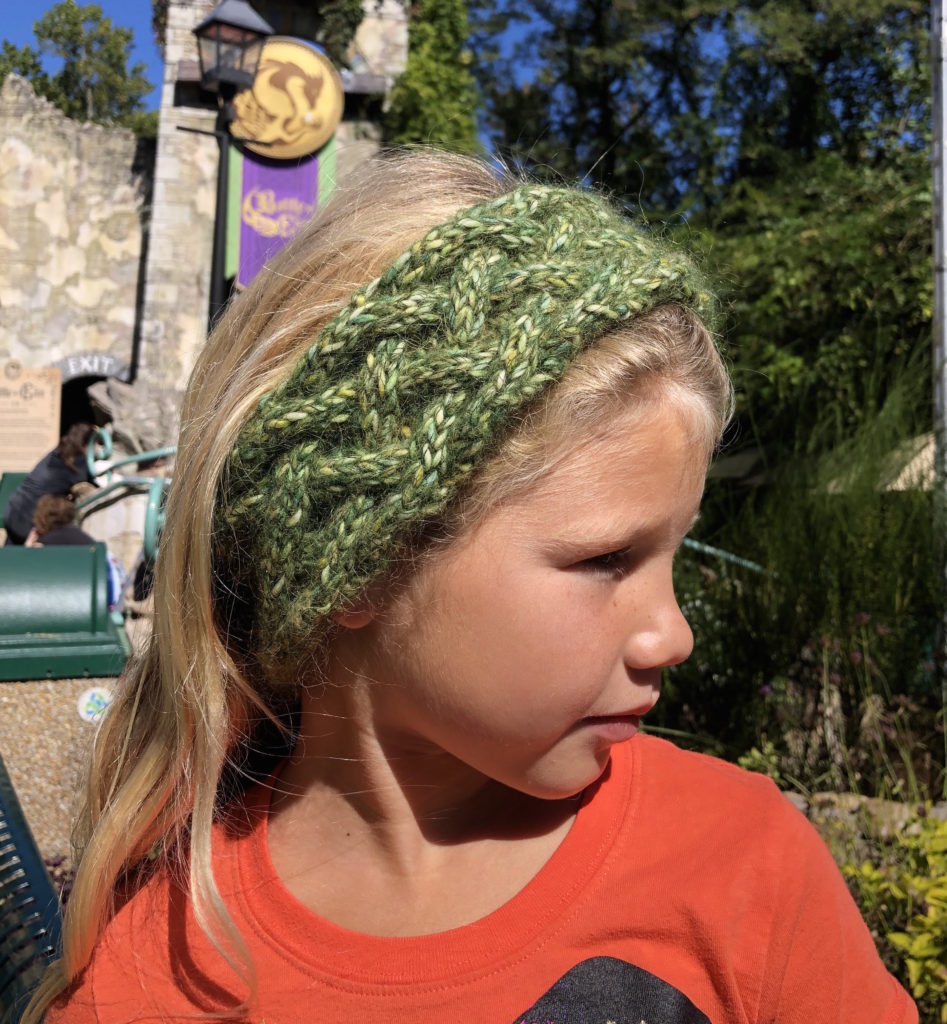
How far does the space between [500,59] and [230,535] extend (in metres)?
15.4

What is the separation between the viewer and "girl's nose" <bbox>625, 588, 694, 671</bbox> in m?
1.04

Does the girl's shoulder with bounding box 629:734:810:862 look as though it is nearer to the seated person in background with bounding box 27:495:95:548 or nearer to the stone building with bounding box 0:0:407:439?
the seated person in background with bounding box 27:495:95:548

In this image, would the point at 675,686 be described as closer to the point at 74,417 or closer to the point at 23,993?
the point at 23,993

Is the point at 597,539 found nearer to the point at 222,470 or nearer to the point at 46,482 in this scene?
the point at 222,470

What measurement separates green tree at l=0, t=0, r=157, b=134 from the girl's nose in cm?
3373

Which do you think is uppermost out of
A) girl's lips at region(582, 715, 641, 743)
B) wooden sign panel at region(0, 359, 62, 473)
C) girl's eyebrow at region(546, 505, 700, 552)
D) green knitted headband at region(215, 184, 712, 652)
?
green knitted headband at region(215, 184, 712, 652)

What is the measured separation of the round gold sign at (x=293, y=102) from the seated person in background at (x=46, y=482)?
5.43 m

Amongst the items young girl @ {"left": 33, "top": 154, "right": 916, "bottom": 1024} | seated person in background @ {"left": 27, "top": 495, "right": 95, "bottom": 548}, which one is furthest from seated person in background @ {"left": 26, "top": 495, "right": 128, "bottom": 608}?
young girl @ {"left": 33, "top": 154, "right": 916, "bottom": 1024}

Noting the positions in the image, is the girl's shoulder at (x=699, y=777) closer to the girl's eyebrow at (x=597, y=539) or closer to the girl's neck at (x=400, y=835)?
the girl's neck at (x=400, y=835)

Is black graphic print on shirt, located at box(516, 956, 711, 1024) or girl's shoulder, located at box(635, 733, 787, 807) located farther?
girl's shoulder, located at box(635, 733, 787, 807)

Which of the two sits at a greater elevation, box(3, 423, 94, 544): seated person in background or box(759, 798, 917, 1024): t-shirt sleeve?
box(759, 798, 917, 1024): t-shirt sleeve

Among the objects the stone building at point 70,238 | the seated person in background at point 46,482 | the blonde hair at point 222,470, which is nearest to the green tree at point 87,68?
the stone building at point 70,238

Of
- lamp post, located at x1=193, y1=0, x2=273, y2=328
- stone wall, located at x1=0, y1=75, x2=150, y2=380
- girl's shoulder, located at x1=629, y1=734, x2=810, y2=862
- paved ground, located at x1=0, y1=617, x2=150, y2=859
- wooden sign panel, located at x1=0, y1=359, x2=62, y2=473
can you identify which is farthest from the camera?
stone wall, located at x1=0, y1=75, x2=150, y2=380

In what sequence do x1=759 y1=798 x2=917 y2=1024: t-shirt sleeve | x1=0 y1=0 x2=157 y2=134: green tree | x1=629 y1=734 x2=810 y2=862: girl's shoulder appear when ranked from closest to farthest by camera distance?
x1=759 y1=798 x2=917 y2=1024: t-shirt sleeve
x1=629 y1=734 x2=810 y2=862: girl's shoulder
x1=0 y1=0 x2=157 y2=134: green tree
